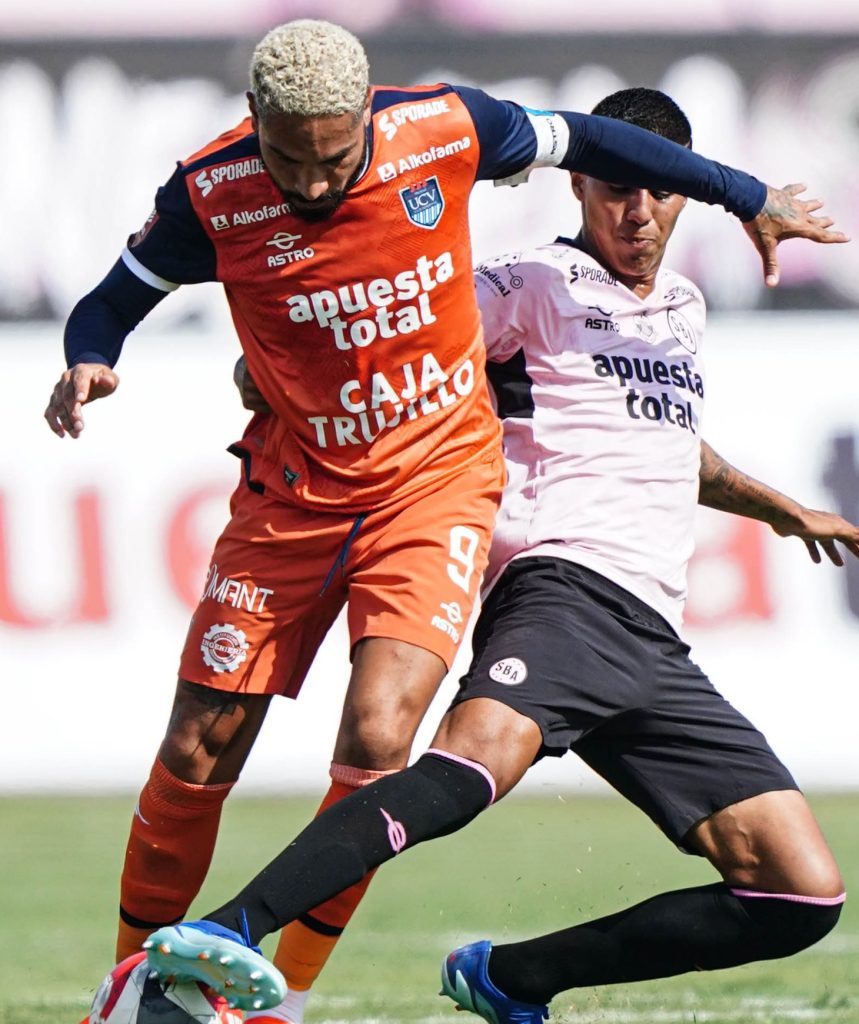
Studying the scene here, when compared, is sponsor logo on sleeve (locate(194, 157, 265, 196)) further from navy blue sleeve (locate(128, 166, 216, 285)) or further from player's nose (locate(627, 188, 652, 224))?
player's nose (locate(627, 188, 652, 224))

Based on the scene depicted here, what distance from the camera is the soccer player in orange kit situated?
13.6 ft

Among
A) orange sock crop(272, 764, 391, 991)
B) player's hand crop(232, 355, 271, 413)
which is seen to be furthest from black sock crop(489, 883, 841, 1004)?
player's hand crop(232, 355, 271, 413)

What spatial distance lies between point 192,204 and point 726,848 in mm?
2053

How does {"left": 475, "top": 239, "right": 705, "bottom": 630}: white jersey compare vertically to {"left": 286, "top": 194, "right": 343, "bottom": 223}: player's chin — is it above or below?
below

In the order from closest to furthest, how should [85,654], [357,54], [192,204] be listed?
[357,54], [192,204], [85,654]

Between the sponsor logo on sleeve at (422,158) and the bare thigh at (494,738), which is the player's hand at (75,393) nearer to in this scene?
the sponsor logo on sleeve at (422,158)

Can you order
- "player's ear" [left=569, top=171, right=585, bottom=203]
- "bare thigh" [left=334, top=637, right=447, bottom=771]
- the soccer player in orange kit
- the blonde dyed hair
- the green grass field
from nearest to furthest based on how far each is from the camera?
the blonde dyed hair < "bare thigh" [left=334, top=637, right=447, bottom=771] < the soccer player in orange kit < "player's ear" [left=569, top=171, right=585, bottom=203] < the green grass field

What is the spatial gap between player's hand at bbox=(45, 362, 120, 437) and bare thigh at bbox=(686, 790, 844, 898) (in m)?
1.80

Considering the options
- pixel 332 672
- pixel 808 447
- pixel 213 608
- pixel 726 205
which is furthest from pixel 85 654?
pixel 726 205

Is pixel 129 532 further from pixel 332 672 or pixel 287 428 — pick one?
pixel 287 428

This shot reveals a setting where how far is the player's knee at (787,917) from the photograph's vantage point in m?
4.30

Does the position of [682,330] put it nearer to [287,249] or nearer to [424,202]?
[424,202]

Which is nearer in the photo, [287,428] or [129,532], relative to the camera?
[287,428]

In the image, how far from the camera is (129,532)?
31.7 feet
